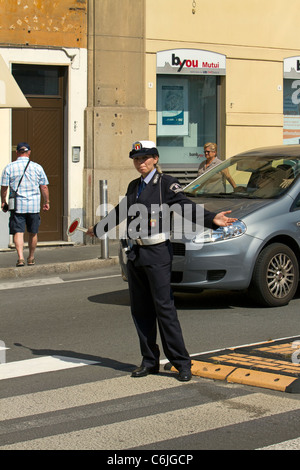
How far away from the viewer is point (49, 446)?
17.0 feet

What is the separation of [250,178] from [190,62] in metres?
7.78

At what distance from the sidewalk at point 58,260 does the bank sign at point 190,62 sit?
3.91 meters

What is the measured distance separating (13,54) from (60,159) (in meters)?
2.17

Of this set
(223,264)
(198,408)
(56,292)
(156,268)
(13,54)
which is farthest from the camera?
(13,54)

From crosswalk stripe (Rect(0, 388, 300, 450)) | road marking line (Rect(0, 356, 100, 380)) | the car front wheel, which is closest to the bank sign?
the car front wheel

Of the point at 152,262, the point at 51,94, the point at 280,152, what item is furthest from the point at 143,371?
the point at 51,94

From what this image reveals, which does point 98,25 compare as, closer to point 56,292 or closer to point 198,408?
point 56,292

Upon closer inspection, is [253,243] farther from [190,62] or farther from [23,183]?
[190,62]

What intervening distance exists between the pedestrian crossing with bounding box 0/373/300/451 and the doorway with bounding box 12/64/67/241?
396 inches

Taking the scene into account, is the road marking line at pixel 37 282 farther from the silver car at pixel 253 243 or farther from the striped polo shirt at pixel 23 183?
the silver car at pixel 253 243

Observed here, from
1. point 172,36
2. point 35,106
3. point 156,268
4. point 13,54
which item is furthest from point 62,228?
point 156,268

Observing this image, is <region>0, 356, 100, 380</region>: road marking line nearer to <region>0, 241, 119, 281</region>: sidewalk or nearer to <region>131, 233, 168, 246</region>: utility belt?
<region>131, 233, 168, 246</region>: utility belt

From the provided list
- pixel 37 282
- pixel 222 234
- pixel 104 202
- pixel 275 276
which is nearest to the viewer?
pixel 222 234

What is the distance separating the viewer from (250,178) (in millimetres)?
10695
